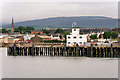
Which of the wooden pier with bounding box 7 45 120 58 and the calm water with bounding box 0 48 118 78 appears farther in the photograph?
the wooden pier with bounding box 7 45 120 58

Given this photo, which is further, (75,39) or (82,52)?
(75,39)

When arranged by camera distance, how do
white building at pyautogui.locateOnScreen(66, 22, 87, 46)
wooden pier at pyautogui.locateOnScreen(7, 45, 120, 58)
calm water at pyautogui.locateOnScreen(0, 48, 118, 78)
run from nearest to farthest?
calm water at pyautogui.locateOnScreen(0, 48, 118, 78) → wooden pier at pyautogui.locateOnScreen(7, 45, 120, 58) → white building at pyautogui.locateOnScreen(66, 22, 87, 46)

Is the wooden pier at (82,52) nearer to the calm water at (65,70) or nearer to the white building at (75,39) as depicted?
the white building at (75,39)

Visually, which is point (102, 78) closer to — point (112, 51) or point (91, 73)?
point (91, 73)

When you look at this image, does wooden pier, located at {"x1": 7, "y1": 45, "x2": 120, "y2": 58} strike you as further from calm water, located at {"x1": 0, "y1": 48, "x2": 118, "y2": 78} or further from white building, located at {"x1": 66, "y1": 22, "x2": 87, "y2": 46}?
calm water, located at {"x1": 0, "y1": 48, "x2": 118, "y2": 78}

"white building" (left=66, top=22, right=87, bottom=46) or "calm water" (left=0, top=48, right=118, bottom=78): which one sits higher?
"white building" (left=66, top=22, right=87, bottom=46)

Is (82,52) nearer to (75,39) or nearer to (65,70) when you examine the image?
(75,39)

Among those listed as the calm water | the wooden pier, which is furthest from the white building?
the calm water

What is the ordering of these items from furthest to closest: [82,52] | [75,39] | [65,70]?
[75,39] < [82,52] < [65,70]

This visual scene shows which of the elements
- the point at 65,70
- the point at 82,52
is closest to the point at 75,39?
the point at 82,52

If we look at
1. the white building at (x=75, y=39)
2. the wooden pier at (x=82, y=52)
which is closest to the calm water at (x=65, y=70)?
the wooden pier at (x=82, y=52)

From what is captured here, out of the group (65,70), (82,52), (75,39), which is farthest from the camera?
(75,39)

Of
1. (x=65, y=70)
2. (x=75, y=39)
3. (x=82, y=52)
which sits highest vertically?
(x=75, y=39)

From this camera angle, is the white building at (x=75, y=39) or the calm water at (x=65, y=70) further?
the white building at (x=75, y=39)
